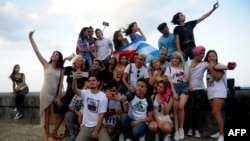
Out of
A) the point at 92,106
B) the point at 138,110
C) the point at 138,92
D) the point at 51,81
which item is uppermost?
the point at 51,81

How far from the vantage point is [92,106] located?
228 inches

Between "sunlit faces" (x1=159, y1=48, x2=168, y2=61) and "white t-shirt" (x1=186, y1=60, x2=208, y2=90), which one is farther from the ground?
"sunlit faces" (x1=159, y1=48, x2=168, y2=61)

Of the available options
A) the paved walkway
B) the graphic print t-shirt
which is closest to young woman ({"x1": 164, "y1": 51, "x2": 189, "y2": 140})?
the paved walkway

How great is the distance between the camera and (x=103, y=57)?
26.2 feet

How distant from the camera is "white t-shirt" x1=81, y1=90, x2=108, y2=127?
18.9ft

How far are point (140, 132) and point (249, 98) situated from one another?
2.75m

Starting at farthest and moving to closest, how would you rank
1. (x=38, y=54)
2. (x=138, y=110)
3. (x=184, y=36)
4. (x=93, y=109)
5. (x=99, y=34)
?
(x=99, y=34) < (x=184, y=36) < (x=38, y=54) < (x=138, y=110) < (x=93, y=109)

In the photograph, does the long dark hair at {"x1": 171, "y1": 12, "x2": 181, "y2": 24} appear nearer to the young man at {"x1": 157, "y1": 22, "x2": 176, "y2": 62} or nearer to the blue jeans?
the young man at {"x1": 157, "y1": 22, "x2": 176, "y2": 62}

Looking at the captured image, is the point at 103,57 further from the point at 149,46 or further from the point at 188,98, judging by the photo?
the point at 188,98

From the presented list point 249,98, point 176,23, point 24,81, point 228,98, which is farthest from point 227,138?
point 24,81

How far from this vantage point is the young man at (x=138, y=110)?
19.5 feet

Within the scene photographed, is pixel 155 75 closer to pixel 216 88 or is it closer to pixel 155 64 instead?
pixel 155 64

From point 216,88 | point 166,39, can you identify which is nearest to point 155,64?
point 166,39

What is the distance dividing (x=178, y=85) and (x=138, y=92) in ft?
3.20
